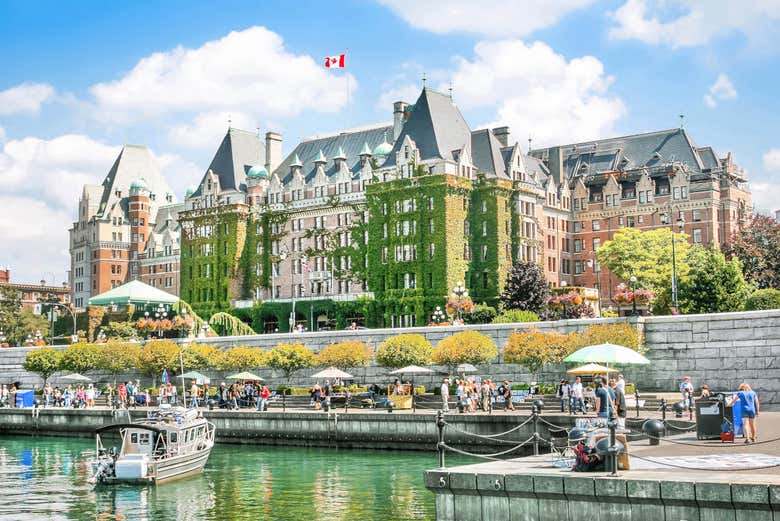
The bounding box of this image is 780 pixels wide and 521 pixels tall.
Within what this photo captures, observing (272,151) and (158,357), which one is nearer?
(158,357)

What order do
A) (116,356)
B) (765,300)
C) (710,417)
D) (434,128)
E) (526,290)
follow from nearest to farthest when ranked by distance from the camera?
1. (710,417)
2. (765,300)
3. (116,356)
4. (526,290)
5. (434,128)

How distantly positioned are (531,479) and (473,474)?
1.64 metres

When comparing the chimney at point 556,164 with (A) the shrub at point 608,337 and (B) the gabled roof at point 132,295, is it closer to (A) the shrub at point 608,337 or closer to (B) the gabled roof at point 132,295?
(B) the gabled roof at point 132,295

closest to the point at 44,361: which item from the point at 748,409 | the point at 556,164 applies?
the point at 556,164

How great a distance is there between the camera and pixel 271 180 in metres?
121

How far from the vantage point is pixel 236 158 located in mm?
124688

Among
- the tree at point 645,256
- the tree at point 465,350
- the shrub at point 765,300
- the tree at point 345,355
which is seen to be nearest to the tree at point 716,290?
the shrub at point 765,300

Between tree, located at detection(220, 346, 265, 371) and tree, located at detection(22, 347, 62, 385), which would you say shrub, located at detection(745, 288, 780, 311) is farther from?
tree, located at detection(22, 347, 62, 385)

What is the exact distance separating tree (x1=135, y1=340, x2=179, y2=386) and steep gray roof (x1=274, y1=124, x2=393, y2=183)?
130ft

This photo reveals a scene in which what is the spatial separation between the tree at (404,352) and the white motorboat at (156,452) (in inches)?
797

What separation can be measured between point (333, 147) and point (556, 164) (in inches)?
1038

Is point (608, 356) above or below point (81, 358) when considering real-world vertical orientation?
below

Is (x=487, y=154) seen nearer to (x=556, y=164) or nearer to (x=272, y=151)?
(x=556, y=164)

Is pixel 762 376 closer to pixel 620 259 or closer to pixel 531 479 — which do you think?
pixel 531 479
